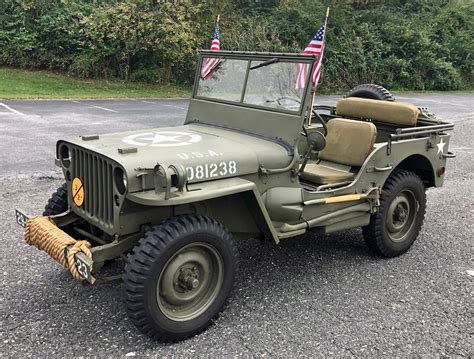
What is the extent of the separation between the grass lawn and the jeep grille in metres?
11.5

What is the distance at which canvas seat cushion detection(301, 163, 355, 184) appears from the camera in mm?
4320

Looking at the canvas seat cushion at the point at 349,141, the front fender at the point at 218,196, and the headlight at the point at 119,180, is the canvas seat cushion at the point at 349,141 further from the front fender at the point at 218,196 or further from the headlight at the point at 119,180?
the headlight at the point at 119,180

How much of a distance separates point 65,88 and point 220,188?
14383 mm

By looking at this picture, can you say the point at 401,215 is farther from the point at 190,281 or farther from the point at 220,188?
the point at 190,281

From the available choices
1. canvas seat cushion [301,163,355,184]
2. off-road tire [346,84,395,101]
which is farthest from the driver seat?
off-road tire [346,84,395,101]

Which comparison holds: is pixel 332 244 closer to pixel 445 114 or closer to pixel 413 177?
pixel 413 177

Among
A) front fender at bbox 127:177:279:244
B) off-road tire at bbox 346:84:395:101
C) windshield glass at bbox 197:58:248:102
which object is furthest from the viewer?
off-road tire at bbox 346:84:395:101

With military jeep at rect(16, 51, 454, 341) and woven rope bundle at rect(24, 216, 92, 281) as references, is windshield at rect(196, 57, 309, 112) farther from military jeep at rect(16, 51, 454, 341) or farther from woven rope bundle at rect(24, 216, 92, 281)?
woven rope bundle at rect(24, 216, 92, 281)

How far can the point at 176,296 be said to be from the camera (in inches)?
129

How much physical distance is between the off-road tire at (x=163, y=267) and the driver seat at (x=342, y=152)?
1.38 metres

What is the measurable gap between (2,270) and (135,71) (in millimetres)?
15255

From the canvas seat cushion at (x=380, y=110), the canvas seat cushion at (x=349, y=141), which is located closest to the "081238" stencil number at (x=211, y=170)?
the canvas seat cushion at (x=349, y=141)

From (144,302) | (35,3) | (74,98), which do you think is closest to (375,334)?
(144,302)

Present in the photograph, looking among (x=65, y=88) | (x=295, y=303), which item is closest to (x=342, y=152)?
(x=295, y=303)
